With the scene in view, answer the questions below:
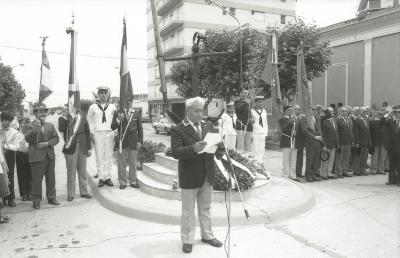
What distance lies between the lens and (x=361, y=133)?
1052 cm

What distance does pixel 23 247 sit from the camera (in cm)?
512

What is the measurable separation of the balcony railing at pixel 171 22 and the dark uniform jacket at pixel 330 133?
1455 inches

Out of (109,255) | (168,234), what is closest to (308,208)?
(168,234)

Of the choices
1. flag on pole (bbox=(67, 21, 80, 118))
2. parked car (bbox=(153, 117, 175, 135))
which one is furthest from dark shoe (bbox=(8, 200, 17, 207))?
parked car (bbox=(153, 117, 175, 135))

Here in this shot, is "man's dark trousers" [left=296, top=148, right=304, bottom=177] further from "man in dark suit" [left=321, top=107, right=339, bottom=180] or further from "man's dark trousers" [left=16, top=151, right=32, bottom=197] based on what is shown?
"man's dark trousers" [left=16, top=151, right=32, bottom=197]

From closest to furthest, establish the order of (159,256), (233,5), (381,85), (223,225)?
(159,256)
(223,225)
(381,85)
(233,5)

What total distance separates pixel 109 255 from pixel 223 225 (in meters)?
1.94

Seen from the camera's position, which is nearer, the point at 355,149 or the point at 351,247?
the point at 351,247

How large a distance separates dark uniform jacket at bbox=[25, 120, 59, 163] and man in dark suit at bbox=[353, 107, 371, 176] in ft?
25.9

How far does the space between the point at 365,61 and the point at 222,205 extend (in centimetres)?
1650

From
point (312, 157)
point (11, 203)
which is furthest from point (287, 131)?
point (11, 203)

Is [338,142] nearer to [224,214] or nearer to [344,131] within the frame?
[344,131]

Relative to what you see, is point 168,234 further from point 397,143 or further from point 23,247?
point 397,143

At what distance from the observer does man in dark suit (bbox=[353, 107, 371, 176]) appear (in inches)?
413
